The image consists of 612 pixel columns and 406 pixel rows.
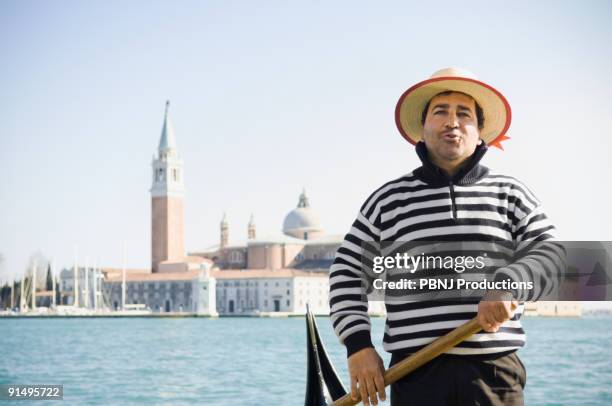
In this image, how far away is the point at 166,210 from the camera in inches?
1273

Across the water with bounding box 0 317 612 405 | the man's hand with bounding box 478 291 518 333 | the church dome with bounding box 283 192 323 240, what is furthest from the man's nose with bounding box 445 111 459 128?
the church dome with bounding box 283 192 323 240

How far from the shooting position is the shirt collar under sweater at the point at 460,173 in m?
0.96

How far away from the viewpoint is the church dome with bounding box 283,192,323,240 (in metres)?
33.9

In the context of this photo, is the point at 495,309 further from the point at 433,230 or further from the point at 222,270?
the point at 222,270

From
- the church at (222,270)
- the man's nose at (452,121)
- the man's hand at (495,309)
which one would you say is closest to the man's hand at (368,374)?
the man's hand at (495,309)

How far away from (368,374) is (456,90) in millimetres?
289

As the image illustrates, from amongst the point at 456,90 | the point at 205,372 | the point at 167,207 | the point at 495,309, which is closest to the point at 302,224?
the point at 167,207

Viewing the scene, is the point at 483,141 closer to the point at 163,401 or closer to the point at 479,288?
the point at 479,288

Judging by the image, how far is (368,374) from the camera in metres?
0.96

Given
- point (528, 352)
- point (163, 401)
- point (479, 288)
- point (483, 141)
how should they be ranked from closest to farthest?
point (479, 288) → point (483, 141) → point (163, 401) → point (528, 352)

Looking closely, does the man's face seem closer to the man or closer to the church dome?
the man

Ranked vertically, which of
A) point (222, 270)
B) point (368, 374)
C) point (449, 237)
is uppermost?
point (222, 270)

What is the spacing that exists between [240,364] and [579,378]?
A: 12.4ft

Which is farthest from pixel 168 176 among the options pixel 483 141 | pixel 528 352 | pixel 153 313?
pixel 483 141
